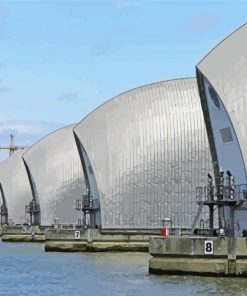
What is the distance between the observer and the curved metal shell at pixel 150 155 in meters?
67.2

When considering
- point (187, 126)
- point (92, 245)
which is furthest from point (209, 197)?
point (187, 126)

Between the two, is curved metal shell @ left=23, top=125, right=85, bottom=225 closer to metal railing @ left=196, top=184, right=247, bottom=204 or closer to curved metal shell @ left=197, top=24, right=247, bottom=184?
curved metal shell @ left=197, top=24, right=247, bottom=184

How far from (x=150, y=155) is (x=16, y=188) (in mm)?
43983

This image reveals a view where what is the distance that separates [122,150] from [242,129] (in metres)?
24.9

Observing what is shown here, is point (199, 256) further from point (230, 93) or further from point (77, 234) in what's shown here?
point (77, 234)

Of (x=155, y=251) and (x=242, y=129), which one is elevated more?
(x=242, y=129)

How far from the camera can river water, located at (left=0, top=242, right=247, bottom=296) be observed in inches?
1299

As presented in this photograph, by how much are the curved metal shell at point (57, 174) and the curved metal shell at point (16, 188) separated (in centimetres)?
1169

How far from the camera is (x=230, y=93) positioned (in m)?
46.7

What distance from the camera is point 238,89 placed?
46719 mm

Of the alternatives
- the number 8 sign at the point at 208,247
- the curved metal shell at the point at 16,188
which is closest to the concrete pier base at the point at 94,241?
the number 8 sign at the point at 208,247

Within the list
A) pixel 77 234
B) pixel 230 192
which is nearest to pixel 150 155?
pixel 77 234

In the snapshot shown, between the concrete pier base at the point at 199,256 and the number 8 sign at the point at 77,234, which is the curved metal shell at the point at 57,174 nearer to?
the number 8 sign at the point at 77,234

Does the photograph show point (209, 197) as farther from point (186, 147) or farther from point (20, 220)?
point (20, 220)
